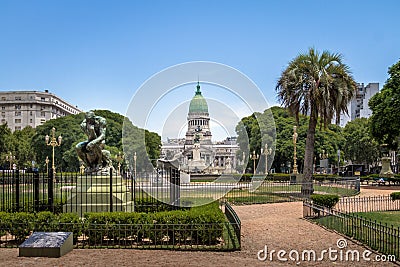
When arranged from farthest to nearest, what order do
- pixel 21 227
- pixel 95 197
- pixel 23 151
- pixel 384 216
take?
pixel 23 151, pixel 384 216, pixel 95 197, pixel 21 227

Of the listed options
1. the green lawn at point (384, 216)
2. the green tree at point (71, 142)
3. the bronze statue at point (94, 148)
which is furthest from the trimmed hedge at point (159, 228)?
the green tree at point (71, 142)

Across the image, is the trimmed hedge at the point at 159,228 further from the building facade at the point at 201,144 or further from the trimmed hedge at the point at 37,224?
the building facade at the point at 201,144

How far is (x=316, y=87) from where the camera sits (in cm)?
2631

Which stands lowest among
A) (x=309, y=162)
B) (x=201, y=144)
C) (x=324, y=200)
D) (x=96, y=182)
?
(x=324, y=200)

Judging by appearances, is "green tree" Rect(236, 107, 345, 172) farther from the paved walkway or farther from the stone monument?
the paved walkway

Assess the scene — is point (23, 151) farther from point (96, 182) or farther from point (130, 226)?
point (130, 226)

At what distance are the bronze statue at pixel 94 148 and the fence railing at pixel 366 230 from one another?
8.05 metres

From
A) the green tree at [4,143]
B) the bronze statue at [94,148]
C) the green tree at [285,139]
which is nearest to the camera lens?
the bronze statue at [94,148]

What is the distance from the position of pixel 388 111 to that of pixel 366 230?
26.5 meters

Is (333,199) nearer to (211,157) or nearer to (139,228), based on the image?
(139,228)

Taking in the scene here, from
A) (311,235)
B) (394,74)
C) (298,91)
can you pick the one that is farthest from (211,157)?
(311,235)

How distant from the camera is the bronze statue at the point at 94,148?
15.8 metres

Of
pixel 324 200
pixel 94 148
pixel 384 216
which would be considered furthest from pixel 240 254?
pixel 384 216

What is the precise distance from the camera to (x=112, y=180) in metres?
15.7
